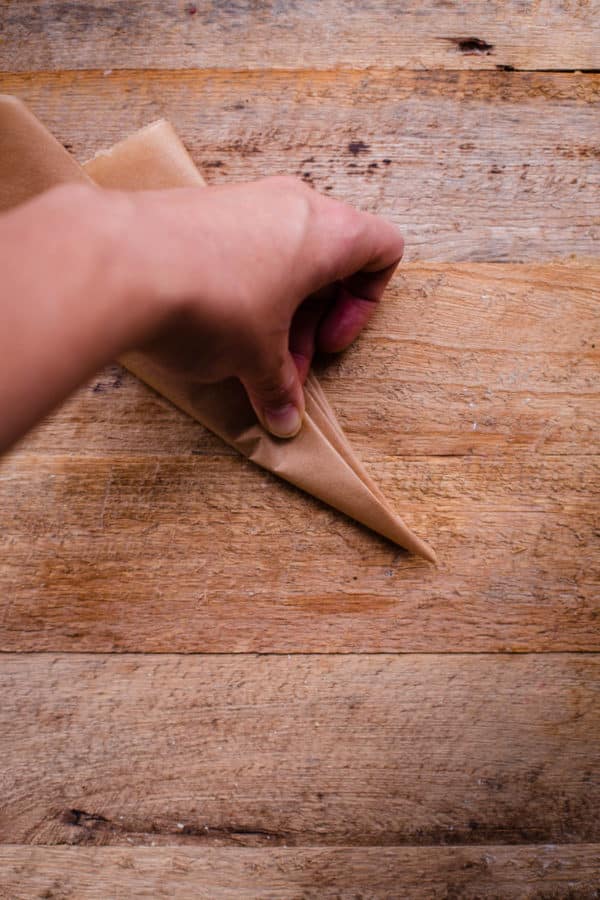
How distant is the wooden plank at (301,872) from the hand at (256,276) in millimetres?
439

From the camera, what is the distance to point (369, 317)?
645mm

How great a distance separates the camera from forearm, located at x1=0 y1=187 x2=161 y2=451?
0.30m

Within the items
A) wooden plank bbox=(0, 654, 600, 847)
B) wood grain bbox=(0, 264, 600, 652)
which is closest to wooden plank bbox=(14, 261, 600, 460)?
wood grain bbox=(0, 264, 600, 652)

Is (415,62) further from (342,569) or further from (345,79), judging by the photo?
(342,569)

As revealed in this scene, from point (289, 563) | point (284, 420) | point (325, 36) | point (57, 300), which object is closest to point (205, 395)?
point (284, 420)

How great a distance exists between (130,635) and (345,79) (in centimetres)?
64

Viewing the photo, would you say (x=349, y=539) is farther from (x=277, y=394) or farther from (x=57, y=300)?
(x=57, y=300)

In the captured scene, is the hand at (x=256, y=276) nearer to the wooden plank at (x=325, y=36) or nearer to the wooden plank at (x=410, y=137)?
the wooden plank at (x=410, y=137)

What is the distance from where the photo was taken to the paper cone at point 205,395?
1.99ft

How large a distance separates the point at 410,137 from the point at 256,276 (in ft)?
1.14

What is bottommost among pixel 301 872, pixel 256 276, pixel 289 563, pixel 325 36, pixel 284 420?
pixel 301 872

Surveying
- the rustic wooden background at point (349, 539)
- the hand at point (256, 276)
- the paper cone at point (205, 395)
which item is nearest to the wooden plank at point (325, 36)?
the rustic wooden background at point (349, 539)

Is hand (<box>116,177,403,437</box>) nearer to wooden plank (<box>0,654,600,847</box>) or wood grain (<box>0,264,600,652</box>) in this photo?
wood grain (<box>0,264,600,652</box>)

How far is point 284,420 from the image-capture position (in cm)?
59
